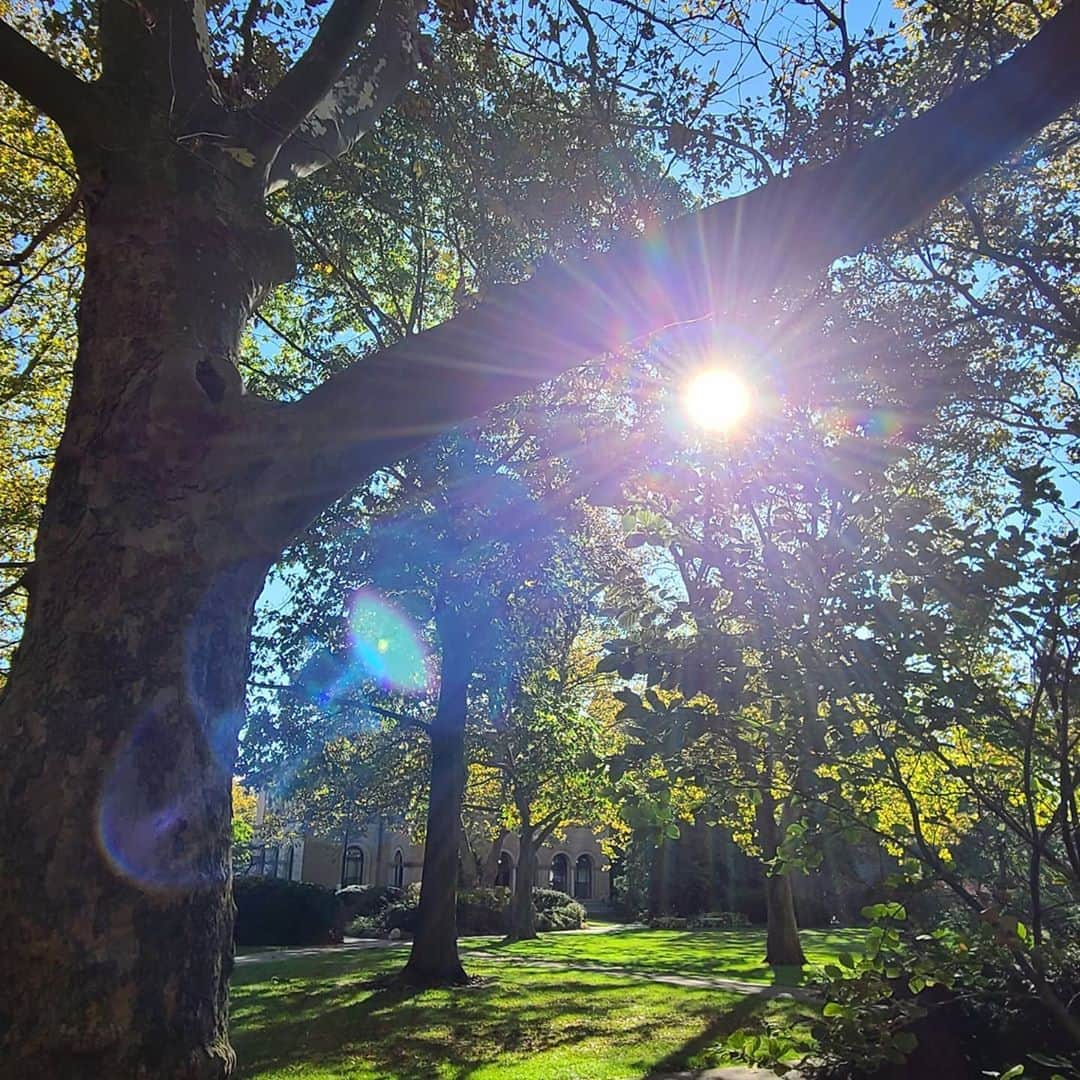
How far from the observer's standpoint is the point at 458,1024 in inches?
377

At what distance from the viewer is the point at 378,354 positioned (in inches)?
123

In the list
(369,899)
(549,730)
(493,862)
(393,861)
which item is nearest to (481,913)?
(369,899)

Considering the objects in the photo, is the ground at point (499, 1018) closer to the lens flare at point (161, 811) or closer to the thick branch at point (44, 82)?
the lens flare at point (161, 811)

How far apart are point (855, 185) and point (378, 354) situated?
1737 millimetres

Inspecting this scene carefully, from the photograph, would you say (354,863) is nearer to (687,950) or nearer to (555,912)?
(555,912)

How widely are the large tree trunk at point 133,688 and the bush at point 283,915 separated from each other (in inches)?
818

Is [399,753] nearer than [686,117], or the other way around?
[686,117]

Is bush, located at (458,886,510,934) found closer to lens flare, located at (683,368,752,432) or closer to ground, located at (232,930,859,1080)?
ground, located at (232,930,859,1080)

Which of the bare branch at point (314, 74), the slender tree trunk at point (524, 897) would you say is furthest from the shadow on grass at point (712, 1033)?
the slender tree trunk at point (524, 897)

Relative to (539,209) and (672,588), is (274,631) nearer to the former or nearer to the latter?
(539,209)

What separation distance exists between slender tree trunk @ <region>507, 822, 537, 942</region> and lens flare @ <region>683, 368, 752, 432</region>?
2013 cm

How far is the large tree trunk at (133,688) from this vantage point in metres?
2.21

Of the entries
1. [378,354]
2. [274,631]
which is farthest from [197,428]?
[274,631]

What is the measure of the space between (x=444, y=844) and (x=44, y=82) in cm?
1211
